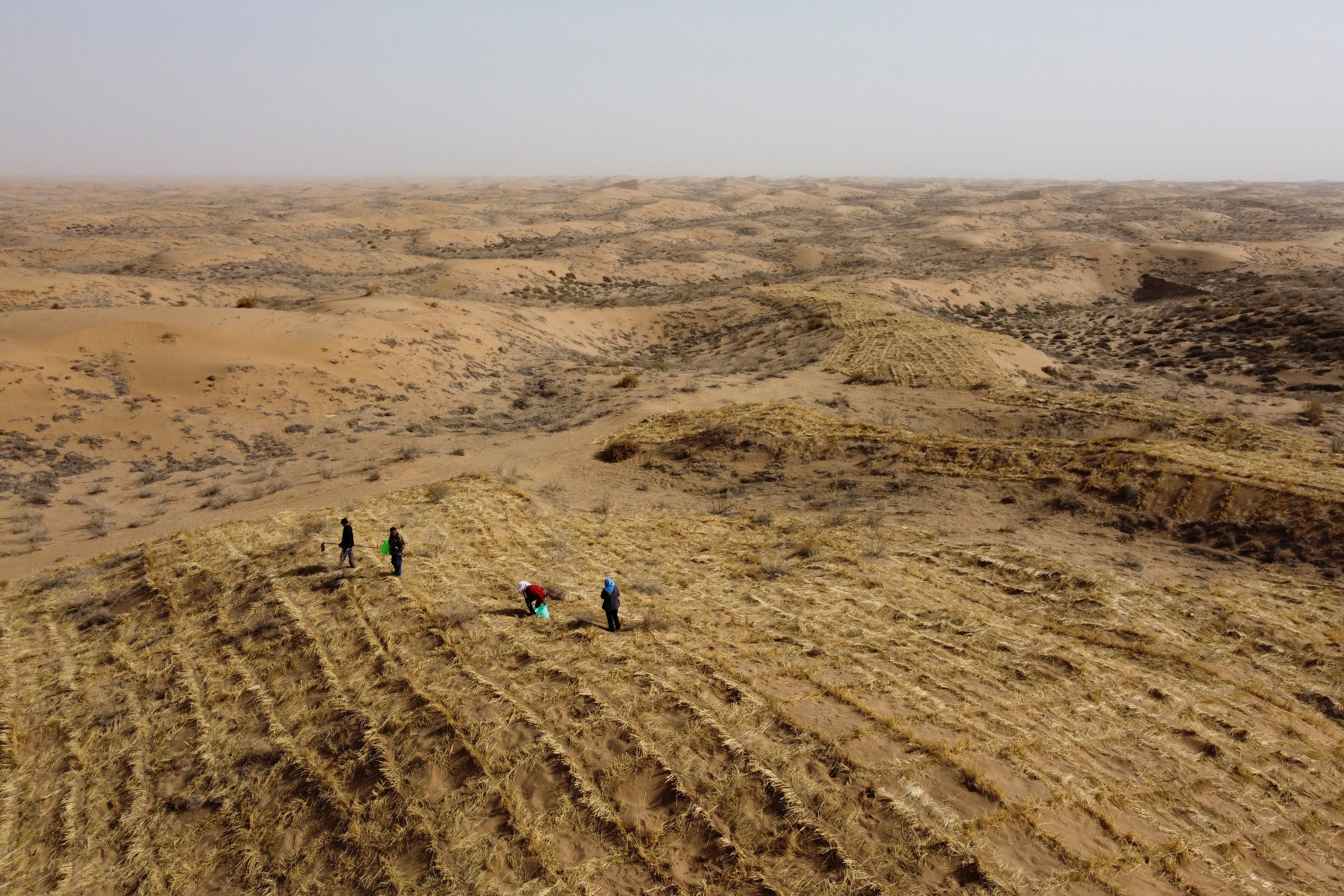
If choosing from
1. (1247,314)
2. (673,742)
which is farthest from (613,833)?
(1247,314)

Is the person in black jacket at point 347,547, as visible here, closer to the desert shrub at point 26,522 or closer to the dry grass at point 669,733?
the dry grass at point 669,733

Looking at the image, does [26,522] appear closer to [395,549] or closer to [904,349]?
[395,549]

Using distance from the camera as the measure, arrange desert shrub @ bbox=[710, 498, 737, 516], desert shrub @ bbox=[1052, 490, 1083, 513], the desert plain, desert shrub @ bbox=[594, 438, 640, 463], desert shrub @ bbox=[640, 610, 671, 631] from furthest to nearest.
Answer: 1. desert shrub @ bbox=[594, 438, 640, 463]
2. desert shrub @ bbox=[710, 498, 737, 516]
3. desert shrub @ bbox=[1052, 490, 1083, 513]
4. desert shrub @ bbox=[640, 610, 671, 631]
5. the desert plain

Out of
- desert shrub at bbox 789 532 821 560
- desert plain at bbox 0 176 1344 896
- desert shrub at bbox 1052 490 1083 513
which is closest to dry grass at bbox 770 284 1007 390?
desert plain at bbox 0 176 1344 896

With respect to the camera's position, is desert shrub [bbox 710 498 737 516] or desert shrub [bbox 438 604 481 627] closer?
desert shrub [bbox 438 604 481 627]

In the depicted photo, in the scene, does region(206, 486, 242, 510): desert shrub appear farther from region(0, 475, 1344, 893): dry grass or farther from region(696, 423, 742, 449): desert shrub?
region(696, 423, 742, 449): desert shrub

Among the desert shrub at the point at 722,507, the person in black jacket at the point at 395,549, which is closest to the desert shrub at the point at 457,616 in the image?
→ the person in black jacket at the point at 395,549
